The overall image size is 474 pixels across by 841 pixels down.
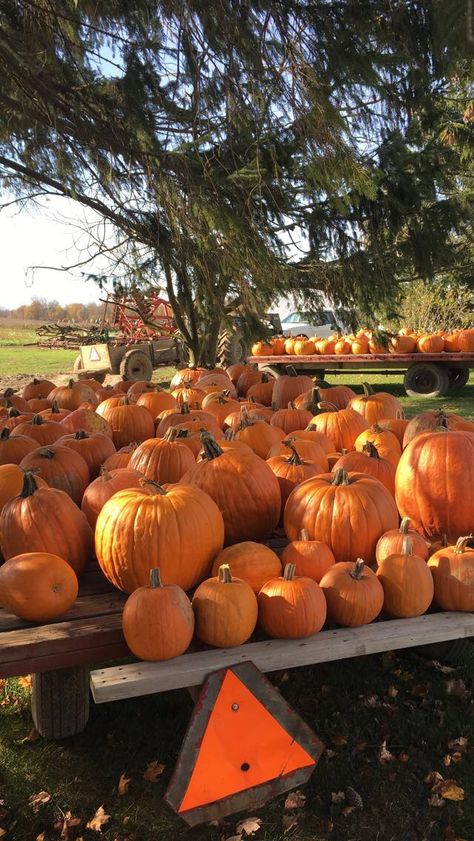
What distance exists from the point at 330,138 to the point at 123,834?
3.94 metres

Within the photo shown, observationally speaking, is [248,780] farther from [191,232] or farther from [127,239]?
[127,239]

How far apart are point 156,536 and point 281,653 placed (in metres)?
0.58

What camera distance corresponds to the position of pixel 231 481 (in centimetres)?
261

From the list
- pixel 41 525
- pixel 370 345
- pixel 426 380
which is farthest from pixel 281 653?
pixel 370 345

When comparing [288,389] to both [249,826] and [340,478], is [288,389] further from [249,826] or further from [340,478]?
[249,826]

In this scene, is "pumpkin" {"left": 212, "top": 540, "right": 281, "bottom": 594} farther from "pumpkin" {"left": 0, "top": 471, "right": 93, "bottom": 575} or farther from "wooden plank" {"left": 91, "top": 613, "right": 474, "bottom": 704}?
"pumpkin" {"left": 0, "top": 471, "right": 93, "bottom": 575}

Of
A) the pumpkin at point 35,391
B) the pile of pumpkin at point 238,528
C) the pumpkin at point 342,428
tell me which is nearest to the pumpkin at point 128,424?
the pile of pumpkin at point 238,528

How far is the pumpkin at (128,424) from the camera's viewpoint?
3959 millimetres

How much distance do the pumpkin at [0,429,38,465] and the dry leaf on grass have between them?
5.09 feet

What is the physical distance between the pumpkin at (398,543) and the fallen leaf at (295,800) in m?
0.83

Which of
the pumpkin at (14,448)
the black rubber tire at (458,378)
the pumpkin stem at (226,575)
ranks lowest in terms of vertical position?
the black rubber tire at (458,378)

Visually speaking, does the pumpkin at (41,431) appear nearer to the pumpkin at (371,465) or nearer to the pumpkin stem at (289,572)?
the pumpkin at (371,465)

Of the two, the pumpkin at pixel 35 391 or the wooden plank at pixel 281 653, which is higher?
the pumpkin at pixel 35 391

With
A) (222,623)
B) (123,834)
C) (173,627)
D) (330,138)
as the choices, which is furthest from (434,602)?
(330,138)
